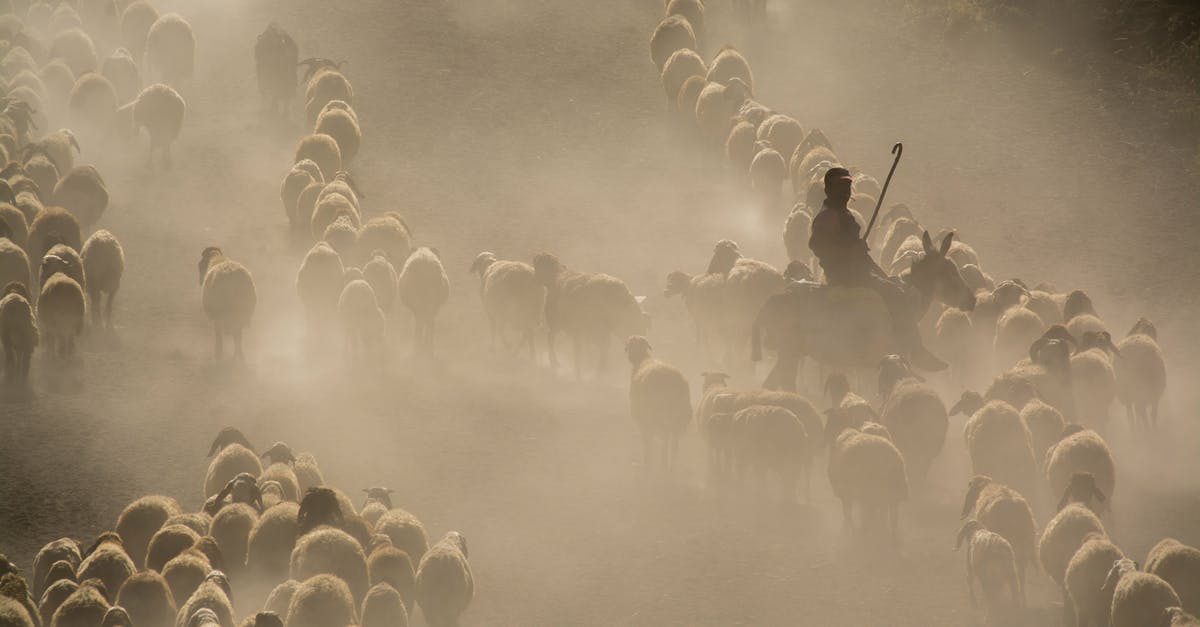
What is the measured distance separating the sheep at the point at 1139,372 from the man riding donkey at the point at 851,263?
2.67 meters

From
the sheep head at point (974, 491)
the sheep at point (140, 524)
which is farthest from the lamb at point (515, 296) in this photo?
the sheep head at point (974, 491)

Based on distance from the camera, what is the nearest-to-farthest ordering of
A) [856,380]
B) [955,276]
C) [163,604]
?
1. [163,604]
2. [955,276]
3. [856,380]

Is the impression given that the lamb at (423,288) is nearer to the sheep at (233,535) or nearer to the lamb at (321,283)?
the lamb at (321,283)

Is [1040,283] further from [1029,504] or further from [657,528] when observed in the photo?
[657,528]

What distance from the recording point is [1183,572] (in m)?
15.9

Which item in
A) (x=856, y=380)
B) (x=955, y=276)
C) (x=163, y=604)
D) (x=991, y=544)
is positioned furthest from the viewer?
(x=856, y=380)

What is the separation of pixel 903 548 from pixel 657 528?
3.02 meters

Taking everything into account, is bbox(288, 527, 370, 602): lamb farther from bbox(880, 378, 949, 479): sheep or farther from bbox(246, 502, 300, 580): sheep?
bbox(880, 378, 949, 479): sheep

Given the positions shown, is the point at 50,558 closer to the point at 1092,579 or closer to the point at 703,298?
the point at 703,298

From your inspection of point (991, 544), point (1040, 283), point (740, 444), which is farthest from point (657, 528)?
point (1040, 283)

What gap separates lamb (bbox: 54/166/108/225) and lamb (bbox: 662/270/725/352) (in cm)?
1053

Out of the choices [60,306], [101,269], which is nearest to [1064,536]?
[60,306]

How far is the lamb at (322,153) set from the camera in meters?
29.2

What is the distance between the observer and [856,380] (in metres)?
22.7
